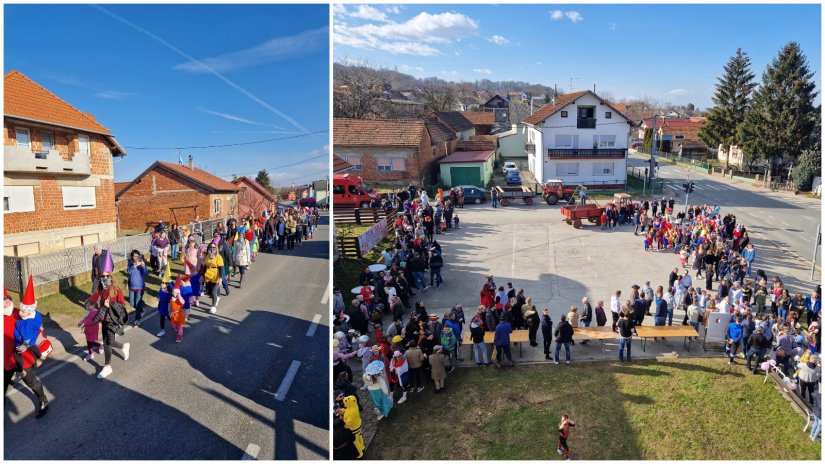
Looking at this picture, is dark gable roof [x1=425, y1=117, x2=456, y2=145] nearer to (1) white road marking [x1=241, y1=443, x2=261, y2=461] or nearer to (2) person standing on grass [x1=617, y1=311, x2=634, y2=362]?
(2) person standing on grass [x1=617, y1=311, x2=634, y2=362]

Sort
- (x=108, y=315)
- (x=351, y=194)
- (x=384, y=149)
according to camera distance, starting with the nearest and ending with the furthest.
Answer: (x=108, y=315) → (x=351, y=194) → (x=384, y=149)

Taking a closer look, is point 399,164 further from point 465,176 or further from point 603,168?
point 603,168

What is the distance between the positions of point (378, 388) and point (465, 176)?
1209 inches

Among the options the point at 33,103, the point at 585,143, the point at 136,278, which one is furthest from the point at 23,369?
the point at 585,143

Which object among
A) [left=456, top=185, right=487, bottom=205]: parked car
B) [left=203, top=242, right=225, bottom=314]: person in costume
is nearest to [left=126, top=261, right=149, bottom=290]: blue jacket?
[left=203, top=242, right=225, bottom=314]: person in costume

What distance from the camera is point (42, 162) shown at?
9758 millimetres

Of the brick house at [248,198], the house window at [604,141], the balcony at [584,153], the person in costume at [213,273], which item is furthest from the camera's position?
the house window at [604,141]

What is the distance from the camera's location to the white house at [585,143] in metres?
36.8

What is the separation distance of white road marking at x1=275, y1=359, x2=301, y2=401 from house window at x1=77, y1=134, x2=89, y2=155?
25.1 ft

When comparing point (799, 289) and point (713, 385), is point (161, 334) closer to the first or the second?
point (713, 385)

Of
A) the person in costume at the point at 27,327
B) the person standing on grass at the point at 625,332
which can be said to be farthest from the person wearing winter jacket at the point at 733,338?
the person in costume at the point at 27,327

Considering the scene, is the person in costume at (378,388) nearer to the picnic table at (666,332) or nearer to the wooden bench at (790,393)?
the picnic table at (666,332)

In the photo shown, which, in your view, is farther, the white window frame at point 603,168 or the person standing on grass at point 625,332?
the white window frame at point 603,168

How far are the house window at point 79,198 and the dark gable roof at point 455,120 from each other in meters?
40.9
